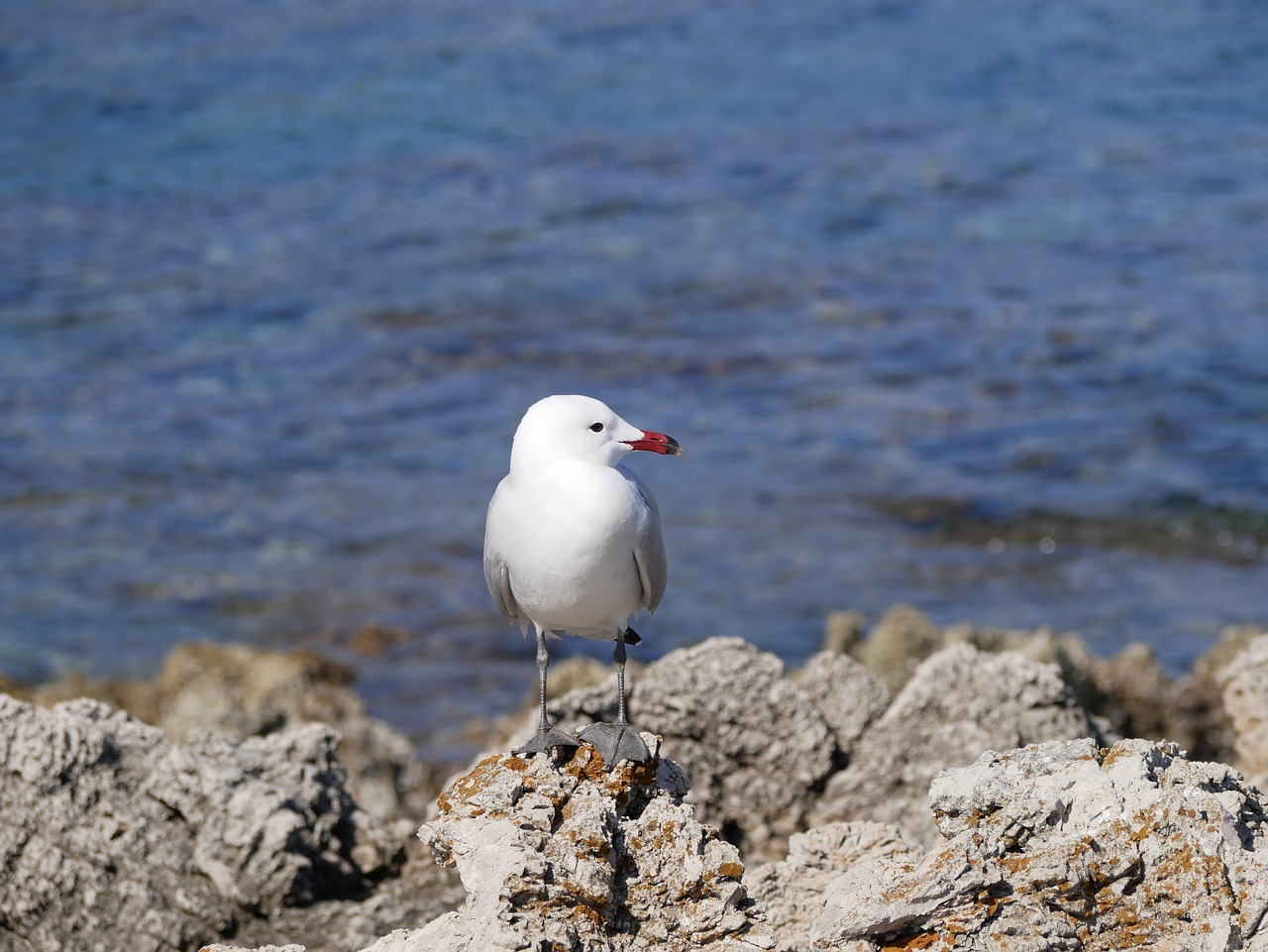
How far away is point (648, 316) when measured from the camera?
17.7 m

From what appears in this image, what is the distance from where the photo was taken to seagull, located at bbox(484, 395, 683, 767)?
4.83 metres

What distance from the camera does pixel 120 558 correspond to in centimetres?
1303

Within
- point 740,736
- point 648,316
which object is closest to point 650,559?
point 740,736

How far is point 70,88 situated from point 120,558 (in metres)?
16.7

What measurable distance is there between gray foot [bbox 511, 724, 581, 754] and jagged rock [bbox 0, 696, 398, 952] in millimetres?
1419

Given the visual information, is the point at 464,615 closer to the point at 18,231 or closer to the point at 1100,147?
the point at 18,231

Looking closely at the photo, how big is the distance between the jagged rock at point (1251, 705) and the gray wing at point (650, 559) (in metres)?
3.00

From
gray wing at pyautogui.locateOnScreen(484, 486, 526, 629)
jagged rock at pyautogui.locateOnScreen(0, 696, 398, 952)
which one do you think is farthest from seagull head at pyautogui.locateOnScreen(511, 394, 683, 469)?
jagged rock at pyautogui.locateOnScreen(0, 696, 398, 952)

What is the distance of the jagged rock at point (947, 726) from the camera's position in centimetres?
620

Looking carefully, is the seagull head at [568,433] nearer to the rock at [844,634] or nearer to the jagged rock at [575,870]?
the jagged rock at [575,870]

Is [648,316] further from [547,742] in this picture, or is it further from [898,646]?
[547,742]

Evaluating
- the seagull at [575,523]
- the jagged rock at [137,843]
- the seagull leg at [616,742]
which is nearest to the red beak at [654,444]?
the seagull at [575,523]

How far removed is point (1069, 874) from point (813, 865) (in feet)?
4.86

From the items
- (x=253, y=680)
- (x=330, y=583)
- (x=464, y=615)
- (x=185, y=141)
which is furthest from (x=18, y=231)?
(x=253, y=680)
